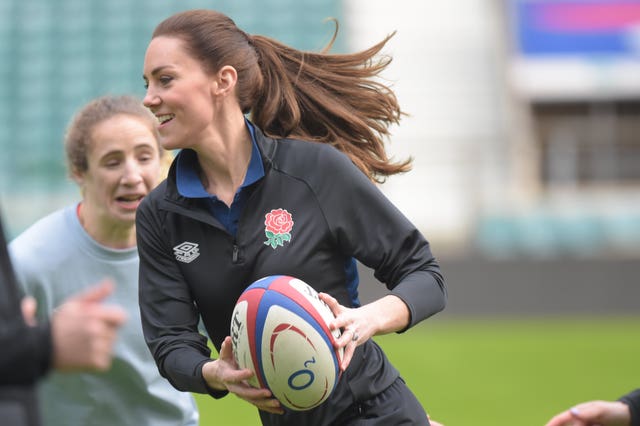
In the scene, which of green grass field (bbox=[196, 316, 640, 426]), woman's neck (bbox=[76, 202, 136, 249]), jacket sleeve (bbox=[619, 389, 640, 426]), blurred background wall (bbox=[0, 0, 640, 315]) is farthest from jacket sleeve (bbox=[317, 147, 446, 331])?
blurred background wall (bbox=[0, 0, 640, 315])

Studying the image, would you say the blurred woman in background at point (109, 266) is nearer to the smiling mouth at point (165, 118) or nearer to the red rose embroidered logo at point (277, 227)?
the smiling mouth at point (165, 118)

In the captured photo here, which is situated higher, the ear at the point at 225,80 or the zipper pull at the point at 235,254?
the ear at the point at 225,80

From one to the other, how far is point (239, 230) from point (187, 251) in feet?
0.60

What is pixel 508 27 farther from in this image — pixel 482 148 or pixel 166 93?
pixel 166 93

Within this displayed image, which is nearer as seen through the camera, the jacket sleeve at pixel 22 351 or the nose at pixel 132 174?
the jacket sleeve at pixel 22 351

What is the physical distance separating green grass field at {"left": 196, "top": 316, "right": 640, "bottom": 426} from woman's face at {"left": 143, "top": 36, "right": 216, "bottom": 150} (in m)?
5.30

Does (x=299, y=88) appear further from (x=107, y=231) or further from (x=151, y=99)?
(x=107, y=231)

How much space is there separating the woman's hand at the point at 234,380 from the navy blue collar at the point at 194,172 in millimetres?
543

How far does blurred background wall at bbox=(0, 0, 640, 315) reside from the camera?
15344mm

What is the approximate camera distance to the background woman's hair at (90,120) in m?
4.56

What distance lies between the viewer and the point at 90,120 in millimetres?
4582

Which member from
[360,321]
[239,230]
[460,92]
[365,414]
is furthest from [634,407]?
[460,92]

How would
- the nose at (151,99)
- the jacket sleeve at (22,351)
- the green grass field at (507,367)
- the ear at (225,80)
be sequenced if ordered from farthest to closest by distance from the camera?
the green grass field at (507,367)
the ear at (225,80)
the nose at (151,99)
the jacket sleeve at (22,351)

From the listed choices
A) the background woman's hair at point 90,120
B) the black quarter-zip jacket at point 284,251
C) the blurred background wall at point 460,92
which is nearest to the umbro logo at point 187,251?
the black quarter-zip jacket at point 284,251
